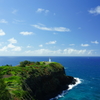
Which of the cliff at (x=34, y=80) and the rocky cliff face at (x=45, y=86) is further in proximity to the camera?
the rocky cliff face at (x=45, y=86)

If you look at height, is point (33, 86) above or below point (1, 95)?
below

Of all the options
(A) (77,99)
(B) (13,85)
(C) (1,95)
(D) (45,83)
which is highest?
(C) (1,95)

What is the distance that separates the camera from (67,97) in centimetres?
4775

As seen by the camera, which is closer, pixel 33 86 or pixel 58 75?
pixel 33 86

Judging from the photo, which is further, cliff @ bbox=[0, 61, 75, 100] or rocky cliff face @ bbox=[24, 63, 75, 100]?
rocky cliff face @ bbox=[24, 63, 75, 100]

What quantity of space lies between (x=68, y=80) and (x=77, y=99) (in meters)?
23.9

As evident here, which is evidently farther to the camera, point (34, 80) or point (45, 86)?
point (45, 86)

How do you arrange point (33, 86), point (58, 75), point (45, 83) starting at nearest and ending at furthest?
point (33, 86), point (45, 83), point (58, 75)

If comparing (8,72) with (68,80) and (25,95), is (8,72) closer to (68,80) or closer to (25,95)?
(25,95)

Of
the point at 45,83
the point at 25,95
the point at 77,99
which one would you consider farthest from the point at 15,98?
the point at 77,99

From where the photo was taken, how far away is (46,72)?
5600 centimetres

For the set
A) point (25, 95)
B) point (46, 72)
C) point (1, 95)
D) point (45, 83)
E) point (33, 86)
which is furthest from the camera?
point (46, 72)

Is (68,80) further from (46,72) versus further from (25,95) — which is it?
(25,95)

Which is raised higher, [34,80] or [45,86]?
[34,80]
